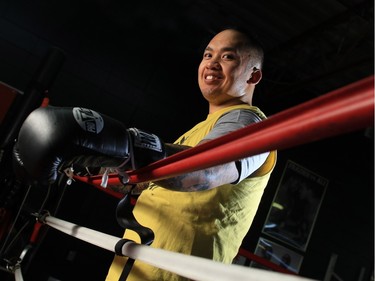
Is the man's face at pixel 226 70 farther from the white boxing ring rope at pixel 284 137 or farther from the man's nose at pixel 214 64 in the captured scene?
the white boxing ring rope at pixel 284 137

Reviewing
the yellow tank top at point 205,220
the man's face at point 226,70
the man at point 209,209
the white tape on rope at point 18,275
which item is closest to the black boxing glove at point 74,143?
the man at point 209,209

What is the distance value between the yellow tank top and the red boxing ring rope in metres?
0.37

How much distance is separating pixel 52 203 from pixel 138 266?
1.06m

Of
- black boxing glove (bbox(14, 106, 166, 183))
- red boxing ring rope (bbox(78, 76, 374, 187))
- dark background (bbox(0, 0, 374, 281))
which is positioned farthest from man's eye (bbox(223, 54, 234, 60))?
dark background (bbox(0, 0, 374, 281))

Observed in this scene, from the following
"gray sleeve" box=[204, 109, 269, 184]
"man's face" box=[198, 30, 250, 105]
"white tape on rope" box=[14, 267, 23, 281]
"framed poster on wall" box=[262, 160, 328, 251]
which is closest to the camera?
"gray sleeve" box=[204, 109, 269, 184]

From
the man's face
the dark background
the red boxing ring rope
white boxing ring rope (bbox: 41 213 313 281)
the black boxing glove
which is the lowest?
white boxing ring rope (bbox: 41 213 313 281)

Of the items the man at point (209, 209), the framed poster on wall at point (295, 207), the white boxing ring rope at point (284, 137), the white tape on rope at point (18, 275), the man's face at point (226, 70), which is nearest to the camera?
the white boxing ring rope at point (284, 137)

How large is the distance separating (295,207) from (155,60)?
10.5 feet

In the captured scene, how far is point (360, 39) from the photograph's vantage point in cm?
475

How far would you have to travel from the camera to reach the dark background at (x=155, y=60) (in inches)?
187

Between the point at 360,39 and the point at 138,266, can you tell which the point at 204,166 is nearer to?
the point at 138,266

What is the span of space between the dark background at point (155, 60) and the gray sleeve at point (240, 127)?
370 centimetres

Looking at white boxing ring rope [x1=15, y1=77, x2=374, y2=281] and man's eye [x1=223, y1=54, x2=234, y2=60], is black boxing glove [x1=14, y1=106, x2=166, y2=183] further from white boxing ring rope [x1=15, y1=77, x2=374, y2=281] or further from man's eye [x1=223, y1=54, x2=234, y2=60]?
man's eye [x1=223, y1=54, x2=234, y2=60]

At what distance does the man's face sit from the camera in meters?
1.31
